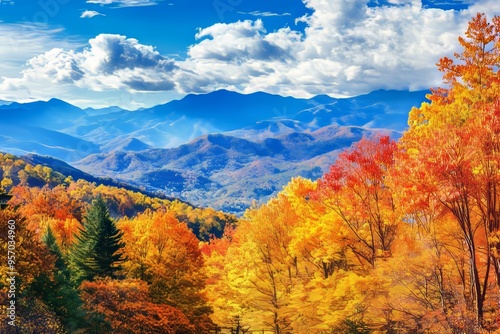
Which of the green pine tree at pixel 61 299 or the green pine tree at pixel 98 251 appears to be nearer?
the green pine tree at pixel 61 299

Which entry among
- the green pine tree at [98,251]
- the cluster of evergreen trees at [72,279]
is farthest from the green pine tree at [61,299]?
the green pine tree at [98,251]

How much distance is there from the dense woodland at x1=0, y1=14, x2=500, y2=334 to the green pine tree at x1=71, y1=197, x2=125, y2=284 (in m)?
0.12

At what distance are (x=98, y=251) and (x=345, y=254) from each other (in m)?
20.5

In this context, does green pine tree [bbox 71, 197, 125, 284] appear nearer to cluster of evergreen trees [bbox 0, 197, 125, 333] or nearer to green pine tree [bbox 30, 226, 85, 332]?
cluster of evergreen trees [bbox 0, 197, 125, 333]

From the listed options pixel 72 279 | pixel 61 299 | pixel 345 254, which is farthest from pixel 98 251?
pixel 345 254

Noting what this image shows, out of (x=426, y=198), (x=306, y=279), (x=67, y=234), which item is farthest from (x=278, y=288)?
(x=67, y=234)

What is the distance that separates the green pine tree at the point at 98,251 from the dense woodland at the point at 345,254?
0.12 metres

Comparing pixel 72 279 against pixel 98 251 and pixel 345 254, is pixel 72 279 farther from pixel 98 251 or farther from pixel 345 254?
pixel 345 254

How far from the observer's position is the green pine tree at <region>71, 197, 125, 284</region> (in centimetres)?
3816

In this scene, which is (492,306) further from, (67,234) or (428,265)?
(67,234)

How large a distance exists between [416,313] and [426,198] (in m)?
9.44

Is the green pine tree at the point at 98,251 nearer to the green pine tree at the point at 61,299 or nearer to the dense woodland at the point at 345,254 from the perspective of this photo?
the dense woodland at the point at 345,254

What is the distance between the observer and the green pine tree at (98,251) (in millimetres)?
38156

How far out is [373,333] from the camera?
98.8 ft
